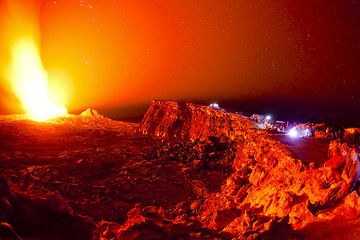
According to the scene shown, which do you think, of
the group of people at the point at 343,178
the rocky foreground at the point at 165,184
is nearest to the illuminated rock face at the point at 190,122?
the rocky foreground at the point at 165,184

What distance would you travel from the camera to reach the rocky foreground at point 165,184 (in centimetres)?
1009

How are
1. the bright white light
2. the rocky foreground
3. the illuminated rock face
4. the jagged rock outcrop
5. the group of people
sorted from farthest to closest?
the illuminated rock face, the bright white light, the group of people, the jagged rock outcrop, the rocky foreground

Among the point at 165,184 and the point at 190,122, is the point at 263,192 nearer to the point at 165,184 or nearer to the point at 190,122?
the point at 165,184

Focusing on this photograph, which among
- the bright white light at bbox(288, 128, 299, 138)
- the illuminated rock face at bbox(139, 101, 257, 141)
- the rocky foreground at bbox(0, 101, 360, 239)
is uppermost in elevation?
the illuminated rock face at bbox(139, 101, 257, 141)

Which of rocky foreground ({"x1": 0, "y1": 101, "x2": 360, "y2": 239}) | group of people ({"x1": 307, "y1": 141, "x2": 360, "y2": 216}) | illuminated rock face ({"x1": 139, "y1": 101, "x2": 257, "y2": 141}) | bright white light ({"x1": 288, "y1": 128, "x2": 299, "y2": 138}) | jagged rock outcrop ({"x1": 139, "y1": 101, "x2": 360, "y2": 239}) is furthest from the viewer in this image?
illuminated rock face ({"x1": 139, "y1": 101, "x2": 257, "y2": 141})

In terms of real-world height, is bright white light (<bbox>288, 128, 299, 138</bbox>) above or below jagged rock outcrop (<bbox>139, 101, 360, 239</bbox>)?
above

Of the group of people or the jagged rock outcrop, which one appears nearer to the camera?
the jagged rock outcrop

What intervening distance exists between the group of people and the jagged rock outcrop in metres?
0.13

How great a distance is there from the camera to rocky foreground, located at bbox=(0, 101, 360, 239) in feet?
33.1

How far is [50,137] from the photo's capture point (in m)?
30.8

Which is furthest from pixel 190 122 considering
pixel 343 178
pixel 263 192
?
pixel 343 178

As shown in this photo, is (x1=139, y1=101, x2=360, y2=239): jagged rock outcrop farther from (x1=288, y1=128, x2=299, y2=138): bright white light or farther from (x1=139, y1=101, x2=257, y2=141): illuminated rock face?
(x1=288, y1=128, x2=299, y2=138): bright white light

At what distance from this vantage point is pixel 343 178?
11.5 m

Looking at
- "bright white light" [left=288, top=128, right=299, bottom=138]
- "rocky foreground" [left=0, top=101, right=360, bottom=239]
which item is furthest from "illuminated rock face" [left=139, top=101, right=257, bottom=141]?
"bright white light" [left=288, top=128, right=299, bottom=138]
